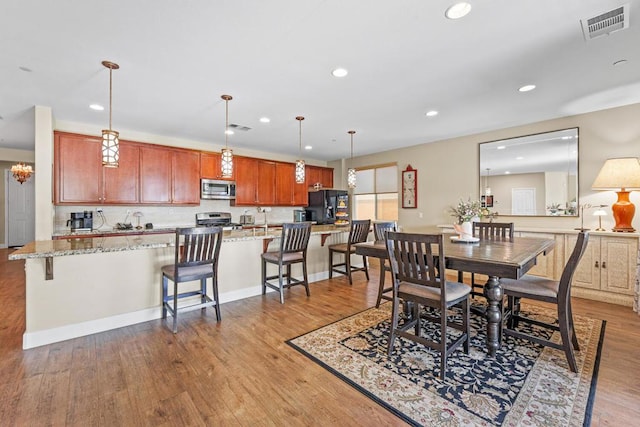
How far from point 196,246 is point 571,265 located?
3.08 metres

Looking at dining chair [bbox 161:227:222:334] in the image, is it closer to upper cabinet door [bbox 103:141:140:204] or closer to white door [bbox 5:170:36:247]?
upper cabinet door [bbox 103:141:140:204]

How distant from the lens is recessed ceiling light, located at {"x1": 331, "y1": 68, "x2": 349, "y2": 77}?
2.72 m

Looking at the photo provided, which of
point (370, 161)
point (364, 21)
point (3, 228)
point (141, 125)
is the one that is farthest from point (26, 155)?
point (364, 21)

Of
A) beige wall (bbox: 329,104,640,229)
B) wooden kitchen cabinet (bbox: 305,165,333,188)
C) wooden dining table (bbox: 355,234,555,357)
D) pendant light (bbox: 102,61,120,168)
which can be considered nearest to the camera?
wooden dining table (bbox: 355,234,555,357)

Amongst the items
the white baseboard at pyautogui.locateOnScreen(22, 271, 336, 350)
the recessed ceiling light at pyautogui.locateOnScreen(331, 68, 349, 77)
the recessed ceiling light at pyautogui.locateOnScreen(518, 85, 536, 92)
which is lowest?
the white baseboard at pyautogui.locateOnScreen(22, 271, 336, 350)

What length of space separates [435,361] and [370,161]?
5.16 metres

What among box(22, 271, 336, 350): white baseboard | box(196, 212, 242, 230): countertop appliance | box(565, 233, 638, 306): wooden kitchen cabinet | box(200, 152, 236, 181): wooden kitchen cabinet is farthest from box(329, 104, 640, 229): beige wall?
box(22, 271, 336, 350): white baseboard

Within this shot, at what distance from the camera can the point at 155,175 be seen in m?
4.99

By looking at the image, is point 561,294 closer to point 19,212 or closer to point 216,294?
point 216,294

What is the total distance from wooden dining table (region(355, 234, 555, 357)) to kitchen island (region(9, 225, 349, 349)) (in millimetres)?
2199

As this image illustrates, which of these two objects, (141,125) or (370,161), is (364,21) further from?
(370,161)

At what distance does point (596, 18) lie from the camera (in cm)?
199

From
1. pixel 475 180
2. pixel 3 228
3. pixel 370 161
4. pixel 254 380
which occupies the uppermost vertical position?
pixel 370 161

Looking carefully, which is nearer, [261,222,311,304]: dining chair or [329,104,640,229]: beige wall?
[261,222,311,304]: dining chair
